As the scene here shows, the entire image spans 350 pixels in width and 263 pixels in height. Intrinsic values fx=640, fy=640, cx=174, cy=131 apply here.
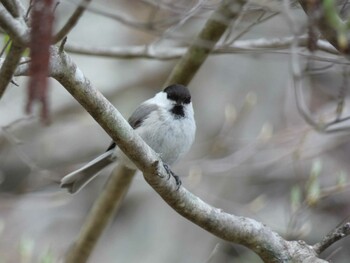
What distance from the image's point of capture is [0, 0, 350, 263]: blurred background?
567 cm

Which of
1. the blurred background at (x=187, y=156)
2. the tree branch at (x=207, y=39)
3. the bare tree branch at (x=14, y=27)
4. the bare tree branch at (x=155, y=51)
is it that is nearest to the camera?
the bare tree branch at (x=14, y=27)

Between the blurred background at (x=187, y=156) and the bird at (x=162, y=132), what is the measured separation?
1111 mm

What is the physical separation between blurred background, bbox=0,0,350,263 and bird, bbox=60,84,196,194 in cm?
111

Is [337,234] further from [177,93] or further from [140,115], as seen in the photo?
[140,115]

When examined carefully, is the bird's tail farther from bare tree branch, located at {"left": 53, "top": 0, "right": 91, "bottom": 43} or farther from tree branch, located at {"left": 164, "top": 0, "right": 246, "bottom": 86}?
bare tree branch, located at {"left": 53, "top": 0, "right": 91, "bottom": 43}

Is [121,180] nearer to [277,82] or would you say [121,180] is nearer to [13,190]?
[13,190]

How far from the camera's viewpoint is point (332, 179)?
618cm

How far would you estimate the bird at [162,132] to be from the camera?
11.9 feet

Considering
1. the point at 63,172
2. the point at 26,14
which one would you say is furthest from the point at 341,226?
the point at 63,172

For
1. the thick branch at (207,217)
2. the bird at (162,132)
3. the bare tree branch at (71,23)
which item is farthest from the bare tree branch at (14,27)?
the bird at (162,132)

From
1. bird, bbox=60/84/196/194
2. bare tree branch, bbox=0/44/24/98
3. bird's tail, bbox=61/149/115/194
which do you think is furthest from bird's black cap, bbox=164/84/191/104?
bare tree branch, bbox=0/44/24/98

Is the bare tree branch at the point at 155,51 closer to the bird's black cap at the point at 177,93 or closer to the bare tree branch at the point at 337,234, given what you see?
the bird's black cap at the point at 177,93

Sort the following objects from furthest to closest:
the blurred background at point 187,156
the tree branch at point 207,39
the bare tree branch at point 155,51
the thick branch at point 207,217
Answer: the blurred background at point 187,156 → the bare tree branch at point 155,51 → the tree branch at point 207,39 → the thick branch at point 207,217

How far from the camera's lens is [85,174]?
370 cm
